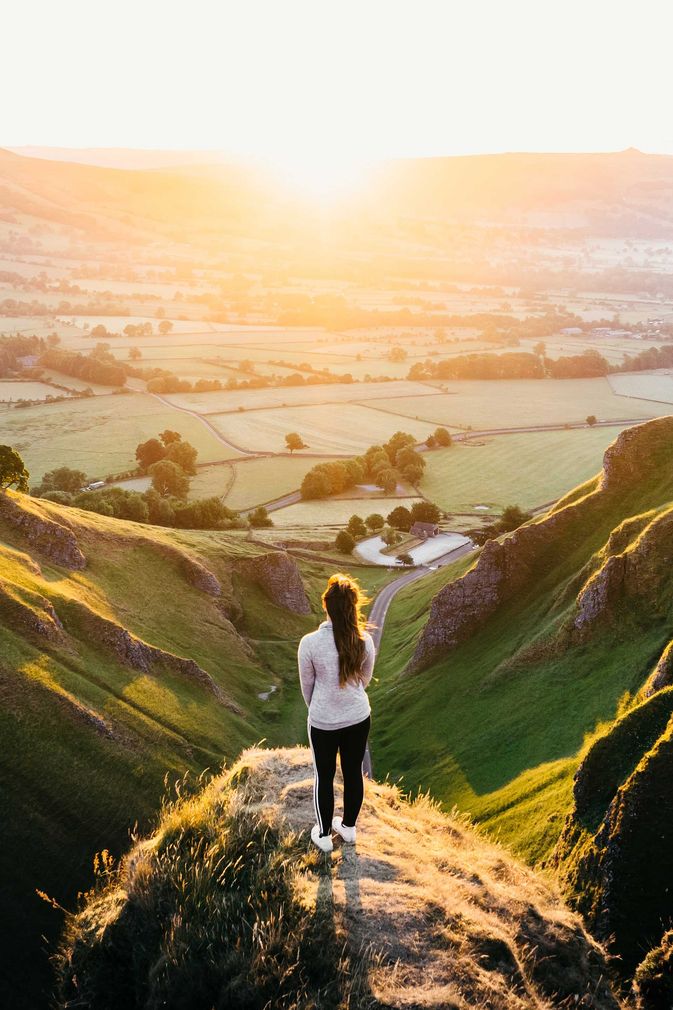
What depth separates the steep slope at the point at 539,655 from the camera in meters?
37.6

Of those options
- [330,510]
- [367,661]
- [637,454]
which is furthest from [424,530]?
[367,661]

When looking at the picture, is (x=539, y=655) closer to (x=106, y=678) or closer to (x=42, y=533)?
(x=106, y=678)

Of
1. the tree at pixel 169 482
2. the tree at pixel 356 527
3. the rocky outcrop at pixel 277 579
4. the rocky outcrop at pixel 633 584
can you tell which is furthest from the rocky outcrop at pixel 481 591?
the tree at pixel 169 482

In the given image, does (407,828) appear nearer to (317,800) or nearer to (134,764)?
(317,800)

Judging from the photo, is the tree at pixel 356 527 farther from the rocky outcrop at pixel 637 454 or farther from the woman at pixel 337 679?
the woman at pixel 337 679

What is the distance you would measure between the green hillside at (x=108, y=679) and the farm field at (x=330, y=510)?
152ft

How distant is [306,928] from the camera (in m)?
15.2

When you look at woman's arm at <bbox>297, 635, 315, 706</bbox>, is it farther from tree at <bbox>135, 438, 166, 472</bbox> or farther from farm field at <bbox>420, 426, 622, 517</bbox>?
tree at <bbox>135, 438, 166, 472</bbox>

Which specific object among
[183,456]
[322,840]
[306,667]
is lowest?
[183,456]

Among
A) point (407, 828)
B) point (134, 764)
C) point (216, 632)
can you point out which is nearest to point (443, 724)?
point (134, 764)

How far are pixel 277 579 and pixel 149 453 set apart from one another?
82891 millimetres

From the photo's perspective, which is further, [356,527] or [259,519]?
[356,527]

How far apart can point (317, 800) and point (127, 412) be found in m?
192

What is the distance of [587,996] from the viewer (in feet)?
53.3
